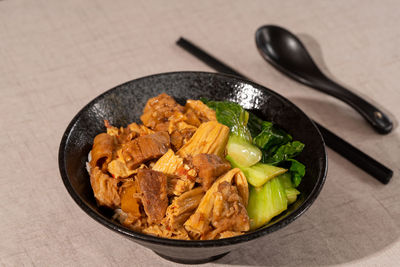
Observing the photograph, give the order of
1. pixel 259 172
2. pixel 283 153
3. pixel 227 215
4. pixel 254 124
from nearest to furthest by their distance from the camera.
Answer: pixel 227 215 < pixel 259 172 < pixel 283 153 < pixel 254 124

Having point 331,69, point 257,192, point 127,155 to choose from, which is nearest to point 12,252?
point 127,155

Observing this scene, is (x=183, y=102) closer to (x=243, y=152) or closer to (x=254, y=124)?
(x=254, y=124)

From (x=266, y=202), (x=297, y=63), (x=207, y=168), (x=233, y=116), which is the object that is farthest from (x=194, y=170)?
(x=297, y=63)

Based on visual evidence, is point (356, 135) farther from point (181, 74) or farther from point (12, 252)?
point (12, 252)

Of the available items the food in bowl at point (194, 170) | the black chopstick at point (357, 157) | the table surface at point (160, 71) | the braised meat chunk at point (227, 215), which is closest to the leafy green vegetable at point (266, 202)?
the food in bowl at point (194, 170)

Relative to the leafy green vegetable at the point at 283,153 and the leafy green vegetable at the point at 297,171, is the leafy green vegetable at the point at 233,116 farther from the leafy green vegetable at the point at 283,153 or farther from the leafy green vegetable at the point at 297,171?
the leafy green vegetable at the point at 297,171

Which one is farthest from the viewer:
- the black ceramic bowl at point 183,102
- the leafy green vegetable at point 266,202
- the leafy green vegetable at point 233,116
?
the leafy green vegetable at point 233,116
